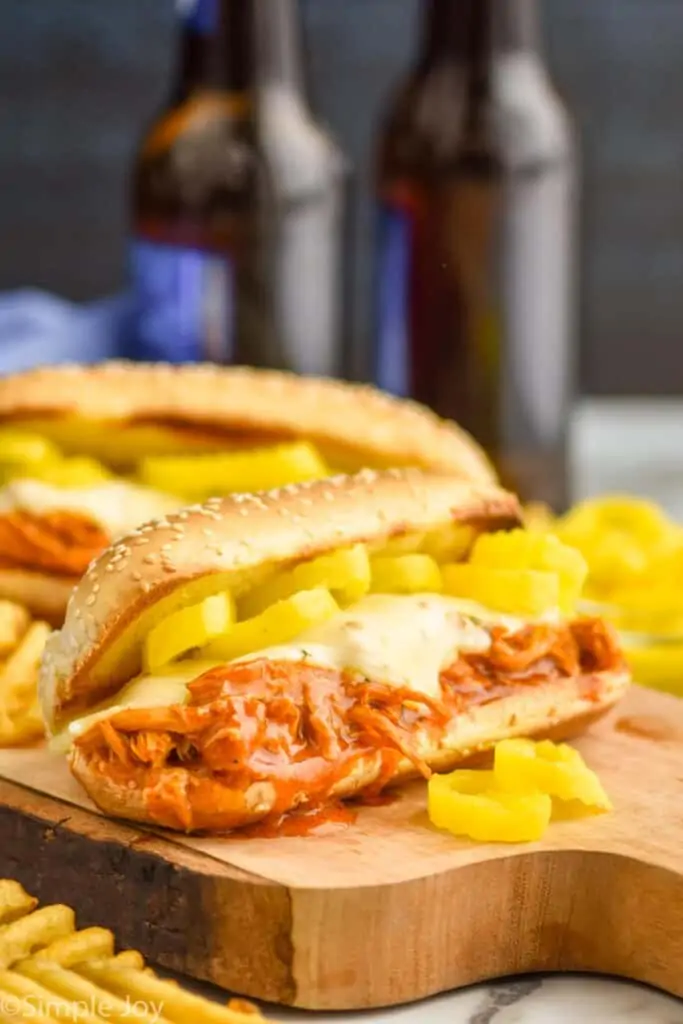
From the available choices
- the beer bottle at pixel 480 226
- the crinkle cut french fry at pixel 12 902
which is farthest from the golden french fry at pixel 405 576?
the beer bottle at pixel 480 226

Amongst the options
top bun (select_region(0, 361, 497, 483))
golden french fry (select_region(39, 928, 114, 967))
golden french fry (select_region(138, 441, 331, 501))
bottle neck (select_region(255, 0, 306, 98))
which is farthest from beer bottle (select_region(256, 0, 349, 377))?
golden french fry (select_region(39, 928, 114, 967))

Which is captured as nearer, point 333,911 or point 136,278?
point 333,911

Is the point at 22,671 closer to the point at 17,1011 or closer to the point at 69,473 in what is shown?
the point at 69,473

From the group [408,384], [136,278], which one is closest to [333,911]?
[408,384]

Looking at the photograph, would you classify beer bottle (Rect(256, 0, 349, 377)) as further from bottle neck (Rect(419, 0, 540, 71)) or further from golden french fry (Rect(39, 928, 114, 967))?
golden french fry (Rect(39, 928, 114, 967))

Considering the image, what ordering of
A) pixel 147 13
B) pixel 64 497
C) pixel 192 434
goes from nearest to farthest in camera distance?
pixel 64 497 → pixel 192 434 → pixel 147 13

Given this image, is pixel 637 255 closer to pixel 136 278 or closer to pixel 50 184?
pixel 50 184
